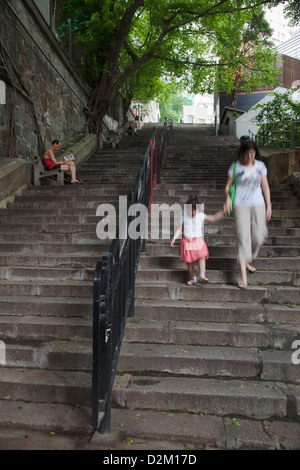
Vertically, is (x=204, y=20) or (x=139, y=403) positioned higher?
(x=204, y=20)

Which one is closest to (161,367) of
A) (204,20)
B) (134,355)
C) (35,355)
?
(134,355)

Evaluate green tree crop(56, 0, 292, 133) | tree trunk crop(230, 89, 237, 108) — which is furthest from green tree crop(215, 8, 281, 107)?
green tree crop(56, 0, 292, 133)

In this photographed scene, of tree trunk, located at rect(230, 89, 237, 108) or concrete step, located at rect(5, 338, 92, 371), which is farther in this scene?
tree trunk, located at rect(230, 89, 237, 108)

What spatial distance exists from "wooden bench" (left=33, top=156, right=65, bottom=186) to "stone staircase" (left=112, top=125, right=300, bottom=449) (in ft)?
11.5

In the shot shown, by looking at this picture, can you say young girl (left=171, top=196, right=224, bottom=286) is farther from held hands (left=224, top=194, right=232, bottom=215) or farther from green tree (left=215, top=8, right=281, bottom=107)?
green tree (left=215, top=8, right=281, bottom=107)

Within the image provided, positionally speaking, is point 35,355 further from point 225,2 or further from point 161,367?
point 225,2

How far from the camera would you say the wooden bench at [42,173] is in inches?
301

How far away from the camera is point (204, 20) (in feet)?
47.6

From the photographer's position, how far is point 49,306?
13.0 feet

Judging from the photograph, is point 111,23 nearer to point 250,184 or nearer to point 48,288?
point 250,184

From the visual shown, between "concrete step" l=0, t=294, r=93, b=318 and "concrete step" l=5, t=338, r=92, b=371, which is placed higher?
"concrete step" l=0, t=294, r=93, b=318

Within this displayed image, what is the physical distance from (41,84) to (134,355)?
8570 millimetres

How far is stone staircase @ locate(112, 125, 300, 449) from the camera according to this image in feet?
8.63

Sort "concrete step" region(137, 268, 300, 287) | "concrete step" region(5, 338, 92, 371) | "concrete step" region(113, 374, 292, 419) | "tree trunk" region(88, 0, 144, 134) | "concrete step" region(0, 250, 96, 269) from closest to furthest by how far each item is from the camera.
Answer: "concrete step" region(113, 374, 292, 419)
"concrete step" region(5, 338, 92, 371)
"concrete step" region(137, 268, 300, 287)
"concrete step" region(0, 250, 96, 269)
"tree trunk" region(88, 0, 144, 134)
